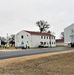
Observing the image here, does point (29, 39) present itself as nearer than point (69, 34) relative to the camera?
Yes

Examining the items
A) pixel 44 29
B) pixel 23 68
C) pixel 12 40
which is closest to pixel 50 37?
pixel 44 29

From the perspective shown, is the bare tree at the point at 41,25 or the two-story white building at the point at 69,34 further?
the bare tree at the point at 41,25

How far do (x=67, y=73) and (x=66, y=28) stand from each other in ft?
285

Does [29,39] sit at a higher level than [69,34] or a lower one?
lower

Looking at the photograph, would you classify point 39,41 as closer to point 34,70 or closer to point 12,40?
point 12,40

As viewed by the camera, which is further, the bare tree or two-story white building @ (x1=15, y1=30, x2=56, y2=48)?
the bare tree

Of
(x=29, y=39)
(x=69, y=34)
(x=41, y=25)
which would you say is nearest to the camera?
(x=29, y=39)

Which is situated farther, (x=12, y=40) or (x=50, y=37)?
(x=12, y=40)

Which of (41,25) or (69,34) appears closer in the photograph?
(69,34)

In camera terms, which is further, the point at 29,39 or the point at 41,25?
the point at 41,25

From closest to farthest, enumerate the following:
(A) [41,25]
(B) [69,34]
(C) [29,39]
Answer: (C) [29,39] → (B) [69,34] → (A) [41,25]

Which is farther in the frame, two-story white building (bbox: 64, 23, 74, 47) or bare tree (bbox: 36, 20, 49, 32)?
bare tree (bbox: 36, 20, 49, 32)

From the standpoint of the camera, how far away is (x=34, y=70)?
15.3 meters

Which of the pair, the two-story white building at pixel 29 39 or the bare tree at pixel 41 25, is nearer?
the two-story white building at pixel 29 39
